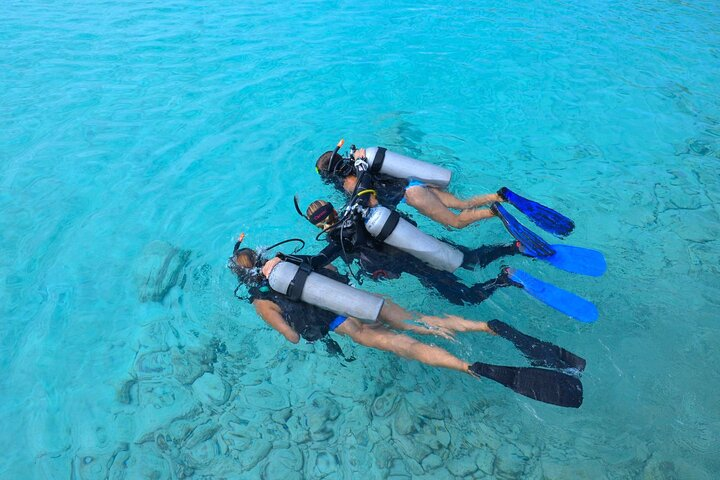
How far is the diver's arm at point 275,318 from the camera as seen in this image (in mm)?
4156

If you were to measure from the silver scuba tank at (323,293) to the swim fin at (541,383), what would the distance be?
1.00m

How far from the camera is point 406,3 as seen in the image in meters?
11.4

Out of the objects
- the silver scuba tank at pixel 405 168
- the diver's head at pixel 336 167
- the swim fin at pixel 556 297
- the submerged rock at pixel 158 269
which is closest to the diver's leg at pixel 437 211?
the silver scuba tank at pixel 405 168

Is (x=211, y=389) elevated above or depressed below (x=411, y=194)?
below

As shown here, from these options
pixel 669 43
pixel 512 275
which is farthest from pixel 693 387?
pixel 669 43

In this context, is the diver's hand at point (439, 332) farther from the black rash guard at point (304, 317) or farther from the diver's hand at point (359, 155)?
the diver's hand at point (359, 155)

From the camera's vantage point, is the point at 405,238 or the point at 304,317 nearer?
the point at 304,317

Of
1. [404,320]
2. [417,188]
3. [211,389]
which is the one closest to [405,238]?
[404,320]

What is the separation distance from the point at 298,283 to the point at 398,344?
0.99 meters

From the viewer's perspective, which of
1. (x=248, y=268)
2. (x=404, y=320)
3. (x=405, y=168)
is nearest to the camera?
(x=404, y=320)

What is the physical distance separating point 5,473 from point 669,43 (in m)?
11.9

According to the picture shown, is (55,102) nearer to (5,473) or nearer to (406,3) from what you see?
(5,473)

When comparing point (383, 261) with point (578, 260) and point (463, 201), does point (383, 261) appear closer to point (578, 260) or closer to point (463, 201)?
point (463, 201)

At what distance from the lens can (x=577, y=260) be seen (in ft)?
15.5
